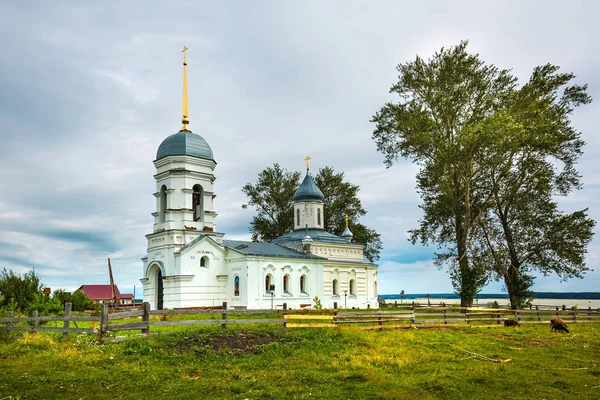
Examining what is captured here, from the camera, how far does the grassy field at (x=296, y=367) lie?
11148mm

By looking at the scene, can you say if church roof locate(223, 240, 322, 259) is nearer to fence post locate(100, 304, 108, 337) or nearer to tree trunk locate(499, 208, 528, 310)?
tree trunk locate(499, 208, 528, 310)

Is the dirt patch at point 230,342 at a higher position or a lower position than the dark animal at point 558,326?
higher

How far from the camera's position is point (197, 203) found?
37500mm

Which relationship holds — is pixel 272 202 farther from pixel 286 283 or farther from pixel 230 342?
pixel 230 342

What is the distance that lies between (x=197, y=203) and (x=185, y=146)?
14.0ft

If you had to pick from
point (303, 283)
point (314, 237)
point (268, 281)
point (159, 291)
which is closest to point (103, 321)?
point (159, 291)

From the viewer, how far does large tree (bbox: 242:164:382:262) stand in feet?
182

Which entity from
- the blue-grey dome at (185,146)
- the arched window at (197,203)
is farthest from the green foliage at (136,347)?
the blue-grey dome at (185,146)

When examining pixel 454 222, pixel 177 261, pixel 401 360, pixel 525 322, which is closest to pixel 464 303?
pixel 454 222

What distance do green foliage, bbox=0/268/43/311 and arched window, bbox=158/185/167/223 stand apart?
44.8 feet

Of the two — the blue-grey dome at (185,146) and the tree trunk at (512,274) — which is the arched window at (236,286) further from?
the tree trunk at (512,274)

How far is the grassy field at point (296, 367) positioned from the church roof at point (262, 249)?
1845 cm

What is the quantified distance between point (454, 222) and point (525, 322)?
11.6 meters

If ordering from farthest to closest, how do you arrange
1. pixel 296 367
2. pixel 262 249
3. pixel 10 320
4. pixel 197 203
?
pixel 262 249 < pixel 197 203 < pixel 10 320 < pixel 296 367
